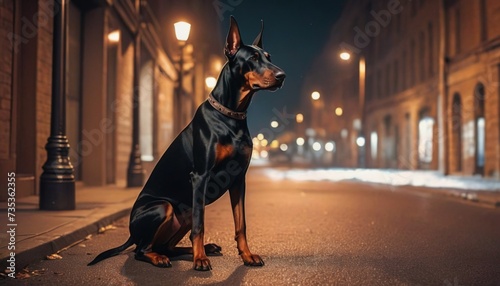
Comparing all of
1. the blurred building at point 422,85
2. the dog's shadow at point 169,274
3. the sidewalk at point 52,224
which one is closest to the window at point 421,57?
the blurred building at point 422,85

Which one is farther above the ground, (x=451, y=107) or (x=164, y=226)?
(x=451, y=107)

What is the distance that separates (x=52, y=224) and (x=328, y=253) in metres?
3.42

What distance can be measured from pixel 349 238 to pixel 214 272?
110 inches

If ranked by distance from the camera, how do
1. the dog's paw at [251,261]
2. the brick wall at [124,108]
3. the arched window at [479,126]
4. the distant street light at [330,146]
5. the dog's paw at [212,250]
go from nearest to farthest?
the dog's paw at [251,261], the dog's paw at [212,250], the brick wall at [124,108], the arched window at [479,126], the distant street light at [330,146]

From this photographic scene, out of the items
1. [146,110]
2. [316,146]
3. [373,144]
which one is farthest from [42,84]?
[316,146]

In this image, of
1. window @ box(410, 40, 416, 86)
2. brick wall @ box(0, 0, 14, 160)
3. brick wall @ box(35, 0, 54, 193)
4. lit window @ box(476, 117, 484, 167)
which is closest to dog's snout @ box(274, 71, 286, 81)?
brick wall @ box(0, 0, 14, 160)

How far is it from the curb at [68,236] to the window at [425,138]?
86.5ft

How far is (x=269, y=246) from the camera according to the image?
21.8 feet

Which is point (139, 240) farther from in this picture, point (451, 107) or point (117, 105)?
point (451, 107)

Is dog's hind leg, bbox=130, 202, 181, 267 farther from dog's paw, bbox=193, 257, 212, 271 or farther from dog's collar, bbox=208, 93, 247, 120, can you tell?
dog's collar, bbox=208, 93, 247, 120

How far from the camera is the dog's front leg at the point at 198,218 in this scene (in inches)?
190

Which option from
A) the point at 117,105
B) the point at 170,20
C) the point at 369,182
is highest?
the point at 170,20

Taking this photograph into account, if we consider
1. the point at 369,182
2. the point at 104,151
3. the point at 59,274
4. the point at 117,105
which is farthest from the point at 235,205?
the point at 369,182

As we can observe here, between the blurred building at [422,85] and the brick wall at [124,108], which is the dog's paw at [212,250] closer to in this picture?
the brick wall at [124,108]
